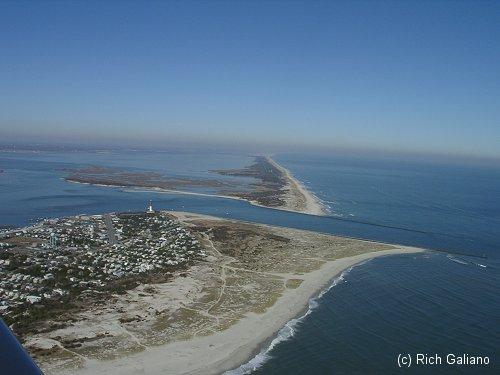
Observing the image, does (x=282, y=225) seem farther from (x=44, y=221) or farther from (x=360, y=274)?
(x=44, y=221)

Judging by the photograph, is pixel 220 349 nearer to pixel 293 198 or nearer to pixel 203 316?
pixel 203 316

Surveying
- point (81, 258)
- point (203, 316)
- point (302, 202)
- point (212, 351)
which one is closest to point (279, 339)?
point (212, 351)

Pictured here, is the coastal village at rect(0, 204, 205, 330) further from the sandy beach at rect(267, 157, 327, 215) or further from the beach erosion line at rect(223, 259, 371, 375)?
the sandy beach at rect(267, 157, 327, 215)

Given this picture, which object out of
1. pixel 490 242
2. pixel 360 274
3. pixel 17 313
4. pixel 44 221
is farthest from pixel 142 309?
pixel 490 242

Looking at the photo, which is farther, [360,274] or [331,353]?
[360,274]

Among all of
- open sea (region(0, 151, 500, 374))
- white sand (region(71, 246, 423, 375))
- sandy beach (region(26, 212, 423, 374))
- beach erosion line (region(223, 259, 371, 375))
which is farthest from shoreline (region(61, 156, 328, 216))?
white sand (region(71, 246, 423, 375))

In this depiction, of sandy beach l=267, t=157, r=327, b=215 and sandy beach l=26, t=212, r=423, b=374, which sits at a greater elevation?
sandy beach l=267, t=157, r=327, b=215

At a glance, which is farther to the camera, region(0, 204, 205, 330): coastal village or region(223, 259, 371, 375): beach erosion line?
region(0, 204, 205, 330): coastal village
